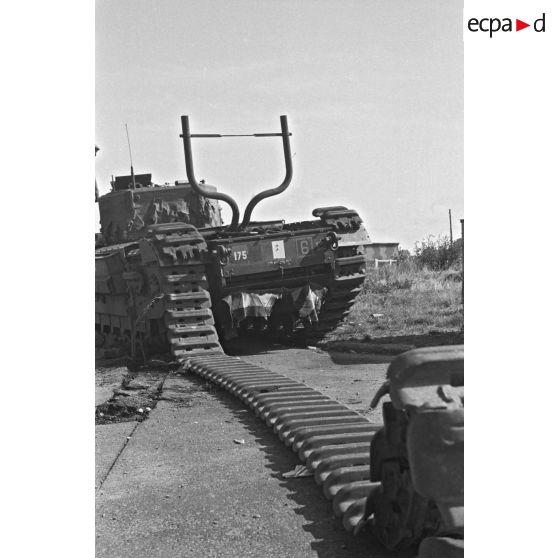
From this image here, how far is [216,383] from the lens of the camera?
741 cm

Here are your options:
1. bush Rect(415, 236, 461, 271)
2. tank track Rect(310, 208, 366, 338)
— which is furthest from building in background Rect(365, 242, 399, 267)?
tank track Rect(310, 208, 366, 338)

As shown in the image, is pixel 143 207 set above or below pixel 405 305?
above

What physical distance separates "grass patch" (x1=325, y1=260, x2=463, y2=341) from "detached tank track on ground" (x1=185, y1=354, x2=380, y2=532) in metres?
4.52

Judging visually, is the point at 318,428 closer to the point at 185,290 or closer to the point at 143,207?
the point at 185,290

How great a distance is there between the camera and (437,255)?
15664mm

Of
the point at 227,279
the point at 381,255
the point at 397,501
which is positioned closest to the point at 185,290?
the point at 227,279

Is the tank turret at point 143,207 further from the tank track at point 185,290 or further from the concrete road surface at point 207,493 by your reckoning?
the concrete road surface at point 207,493

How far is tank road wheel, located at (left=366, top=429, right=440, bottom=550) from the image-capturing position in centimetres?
278

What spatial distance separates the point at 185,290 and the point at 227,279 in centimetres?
59

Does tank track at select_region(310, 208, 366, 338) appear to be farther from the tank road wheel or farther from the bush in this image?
the tank road wheel

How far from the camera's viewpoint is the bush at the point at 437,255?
14242mm
